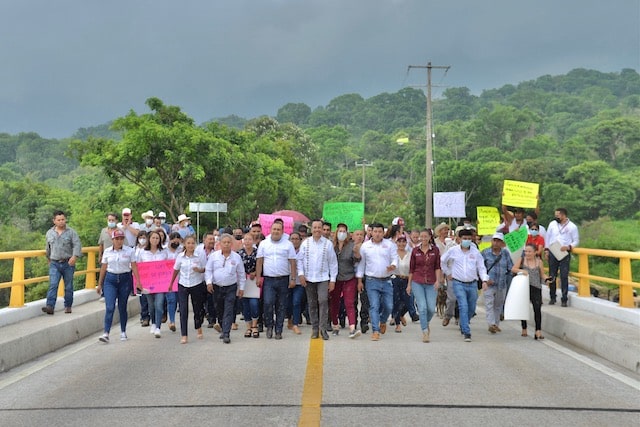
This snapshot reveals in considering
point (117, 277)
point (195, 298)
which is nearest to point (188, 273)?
point (195, 298)

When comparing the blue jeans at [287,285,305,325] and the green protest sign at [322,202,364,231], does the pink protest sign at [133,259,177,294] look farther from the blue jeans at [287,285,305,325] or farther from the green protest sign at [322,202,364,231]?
the green protest sign at [322,202,364,231]

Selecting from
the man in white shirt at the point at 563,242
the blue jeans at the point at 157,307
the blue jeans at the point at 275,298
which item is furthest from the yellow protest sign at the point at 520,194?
the blue jeans at the point at 157,307

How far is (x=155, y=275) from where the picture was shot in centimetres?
1409

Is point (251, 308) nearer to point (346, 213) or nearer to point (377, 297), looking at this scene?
point (377, 297)

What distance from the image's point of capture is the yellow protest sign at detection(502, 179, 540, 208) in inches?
757

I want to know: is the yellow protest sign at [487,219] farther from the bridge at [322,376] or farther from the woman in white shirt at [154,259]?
the woman in white shirt at [154,259]

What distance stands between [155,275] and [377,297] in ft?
11.5

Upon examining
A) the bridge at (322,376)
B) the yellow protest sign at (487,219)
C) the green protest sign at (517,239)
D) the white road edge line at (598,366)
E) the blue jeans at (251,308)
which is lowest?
the white road edge line at (598,366)

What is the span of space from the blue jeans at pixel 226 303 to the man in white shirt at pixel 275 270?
49 centimetres

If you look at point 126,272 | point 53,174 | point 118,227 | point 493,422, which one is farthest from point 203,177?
point 53,174

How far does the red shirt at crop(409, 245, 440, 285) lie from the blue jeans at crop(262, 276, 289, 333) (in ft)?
6.53

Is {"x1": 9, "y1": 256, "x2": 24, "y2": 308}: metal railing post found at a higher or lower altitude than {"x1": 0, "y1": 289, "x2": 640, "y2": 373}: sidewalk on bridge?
higher

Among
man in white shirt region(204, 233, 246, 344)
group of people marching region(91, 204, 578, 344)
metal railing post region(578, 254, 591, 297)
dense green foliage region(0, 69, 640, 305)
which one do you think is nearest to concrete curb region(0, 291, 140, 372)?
group of people marching region(91, 204, 578, 344)

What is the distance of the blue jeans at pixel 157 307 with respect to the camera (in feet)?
46.4
